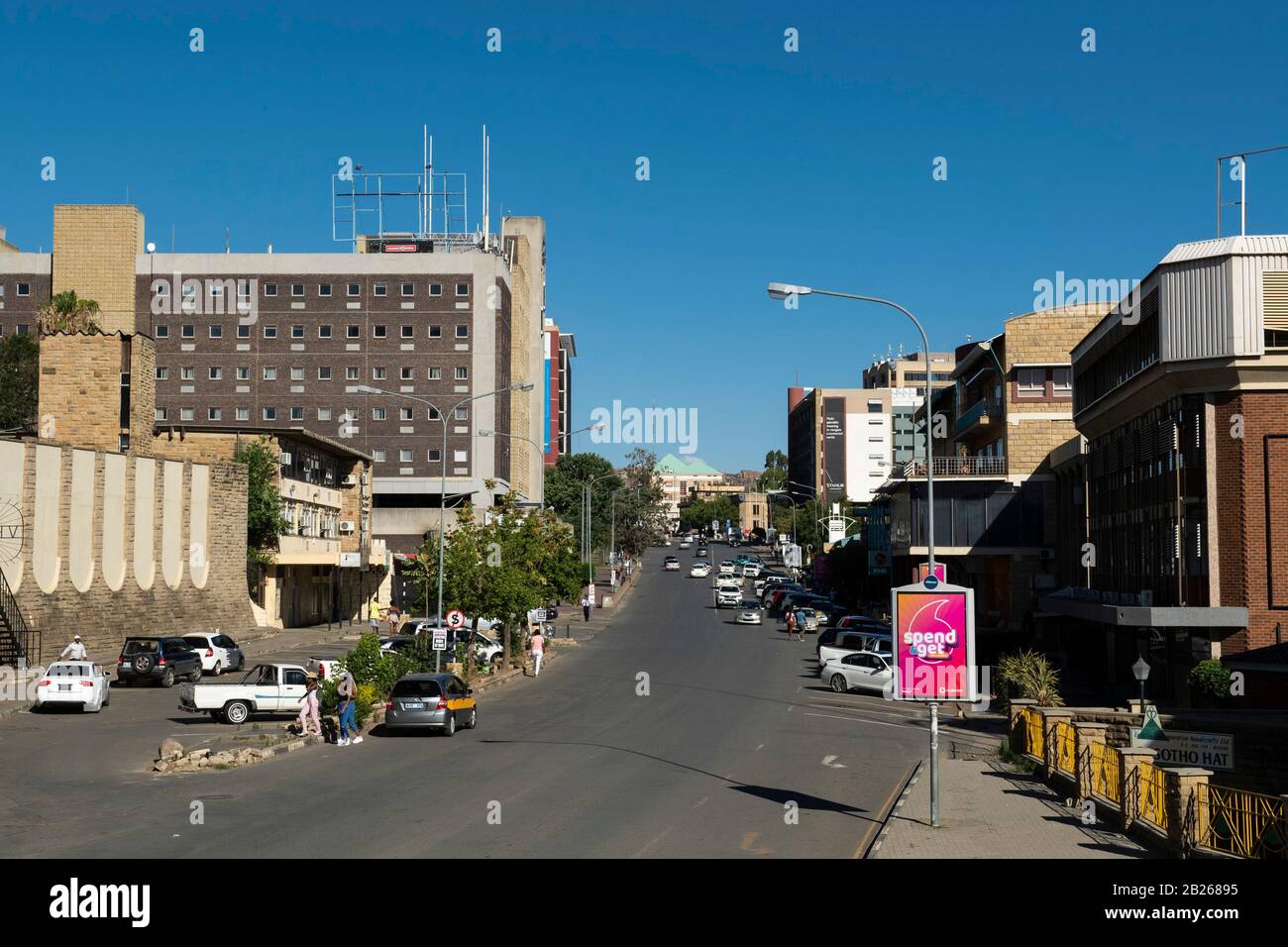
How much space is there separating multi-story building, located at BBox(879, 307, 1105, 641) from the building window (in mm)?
48

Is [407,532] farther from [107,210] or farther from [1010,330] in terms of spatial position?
[1010,330]

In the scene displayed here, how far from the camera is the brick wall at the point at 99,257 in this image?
89750mm

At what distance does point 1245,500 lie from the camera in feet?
116

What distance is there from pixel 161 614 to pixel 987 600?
130ft

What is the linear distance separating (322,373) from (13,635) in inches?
2139

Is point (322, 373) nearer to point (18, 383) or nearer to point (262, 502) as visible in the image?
point (18, 383)

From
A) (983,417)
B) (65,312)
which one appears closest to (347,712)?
(983,417)

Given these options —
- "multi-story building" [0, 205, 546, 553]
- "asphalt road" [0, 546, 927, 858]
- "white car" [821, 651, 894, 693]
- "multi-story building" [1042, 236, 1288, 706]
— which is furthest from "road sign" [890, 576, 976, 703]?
"multi-story building" [0, 205, 546, 553]

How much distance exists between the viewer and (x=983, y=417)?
215ft

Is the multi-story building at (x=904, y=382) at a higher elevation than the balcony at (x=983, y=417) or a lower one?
higher

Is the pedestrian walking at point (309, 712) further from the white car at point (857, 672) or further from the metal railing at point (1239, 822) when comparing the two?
the white car at point (857, 672)


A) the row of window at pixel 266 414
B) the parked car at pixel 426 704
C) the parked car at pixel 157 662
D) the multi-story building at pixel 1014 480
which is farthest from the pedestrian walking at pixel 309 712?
the row of window at pixel 266 414

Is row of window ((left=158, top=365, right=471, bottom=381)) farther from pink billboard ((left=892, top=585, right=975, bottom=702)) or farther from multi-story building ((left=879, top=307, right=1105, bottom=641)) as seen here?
pink billboard ((left=892, top=585, right=975, bottom=702))

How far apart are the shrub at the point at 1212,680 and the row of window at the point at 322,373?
65.7 metres
